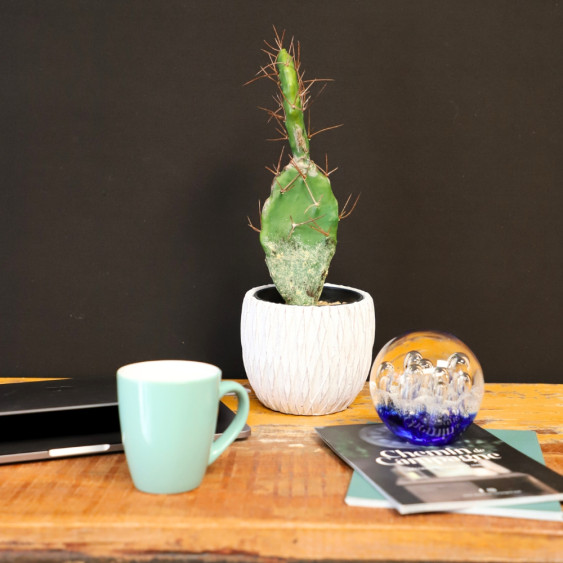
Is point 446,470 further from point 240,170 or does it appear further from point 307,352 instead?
point 240,170

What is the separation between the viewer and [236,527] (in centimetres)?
64

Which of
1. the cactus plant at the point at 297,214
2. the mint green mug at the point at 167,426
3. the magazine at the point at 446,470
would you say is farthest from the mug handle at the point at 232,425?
the cactus plant at the point at 297,214

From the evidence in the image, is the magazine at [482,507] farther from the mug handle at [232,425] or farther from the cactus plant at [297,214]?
the cactus plant at [297,214]

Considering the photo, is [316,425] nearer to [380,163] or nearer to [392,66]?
[380,163]

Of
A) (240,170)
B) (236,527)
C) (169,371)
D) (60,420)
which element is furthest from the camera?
(240,170)

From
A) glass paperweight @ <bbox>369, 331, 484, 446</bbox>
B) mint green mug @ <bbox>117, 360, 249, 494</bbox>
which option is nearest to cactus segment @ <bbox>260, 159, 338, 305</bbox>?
glass paperweight @ <bbox>369, 331, 484, 446</bbox>

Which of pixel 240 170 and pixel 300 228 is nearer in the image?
Answer: pixel 300 228

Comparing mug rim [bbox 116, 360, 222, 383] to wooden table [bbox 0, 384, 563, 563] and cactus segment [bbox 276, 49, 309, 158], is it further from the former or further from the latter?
cactus segment [bbox 276, 49, 309, 158]

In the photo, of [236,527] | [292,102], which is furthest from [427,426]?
[292,102]

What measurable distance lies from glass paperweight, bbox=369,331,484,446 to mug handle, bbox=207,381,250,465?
0.60ft

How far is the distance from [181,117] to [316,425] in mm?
543

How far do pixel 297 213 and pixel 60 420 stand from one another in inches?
16.2

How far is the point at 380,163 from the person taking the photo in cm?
114

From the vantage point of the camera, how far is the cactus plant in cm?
93
